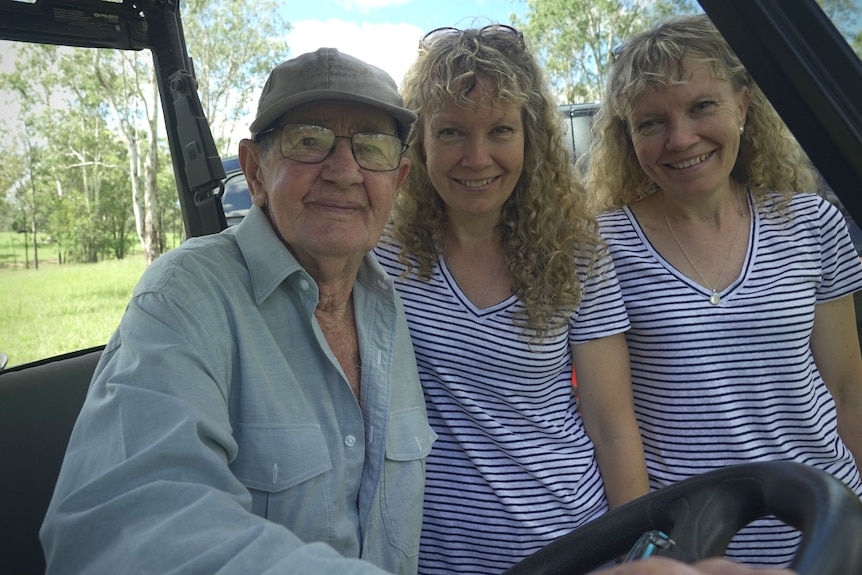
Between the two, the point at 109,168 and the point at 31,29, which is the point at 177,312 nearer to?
the point at 31,29

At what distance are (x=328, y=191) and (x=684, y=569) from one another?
0.92 m

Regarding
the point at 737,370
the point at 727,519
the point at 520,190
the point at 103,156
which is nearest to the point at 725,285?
the point at 737,370

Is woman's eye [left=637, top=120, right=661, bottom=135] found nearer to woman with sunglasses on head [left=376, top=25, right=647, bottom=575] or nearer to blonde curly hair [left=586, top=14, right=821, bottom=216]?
blonde curly hair [left=586, top=14, right=821, bottom=216]

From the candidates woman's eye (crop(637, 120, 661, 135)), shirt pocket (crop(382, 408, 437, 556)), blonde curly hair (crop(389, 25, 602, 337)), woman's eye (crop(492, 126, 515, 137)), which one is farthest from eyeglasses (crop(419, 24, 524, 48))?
shirt pocket (crop(382, 408, 437, 556))

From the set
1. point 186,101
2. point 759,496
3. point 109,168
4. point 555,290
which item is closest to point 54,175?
point 109,168

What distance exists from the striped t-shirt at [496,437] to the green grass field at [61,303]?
5.79m

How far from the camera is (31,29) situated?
65.1 inches

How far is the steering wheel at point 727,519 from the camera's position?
79 centimetres

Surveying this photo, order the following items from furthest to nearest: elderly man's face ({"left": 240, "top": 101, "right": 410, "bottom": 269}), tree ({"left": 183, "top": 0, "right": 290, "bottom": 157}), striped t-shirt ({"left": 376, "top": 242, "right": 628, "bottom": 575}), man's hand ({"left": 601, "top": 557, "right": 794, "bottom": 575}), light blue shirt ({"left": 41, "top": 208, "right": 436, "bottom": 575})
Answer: tree ({"left": 183, "top": 0, "right": 290, "bottom": 157}), striped t-shirt ({"left": 376, "top": 242, "right": 628, "bottom": 575}), elderly man's face ({"left": 240, "top": 101, "right": 410, "bottom": 269}), light blue shirt ({"left": 41, "top": 208, "right": 436, "bottom": 575}), man's hand ({"left": 601, "top": 557, "right": 794, "bottom": 575})

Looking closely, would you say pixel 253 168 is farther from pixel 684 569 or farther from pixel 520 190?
pixel 684 569

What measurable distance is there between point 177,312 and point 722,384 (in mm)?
1231

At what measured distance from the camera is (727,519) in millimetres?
1002

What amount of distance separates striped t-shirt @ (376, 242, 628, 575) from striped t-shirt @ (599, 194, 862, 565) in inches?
5.1

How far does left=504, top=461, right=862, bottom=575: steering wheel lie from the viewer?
794 mm
